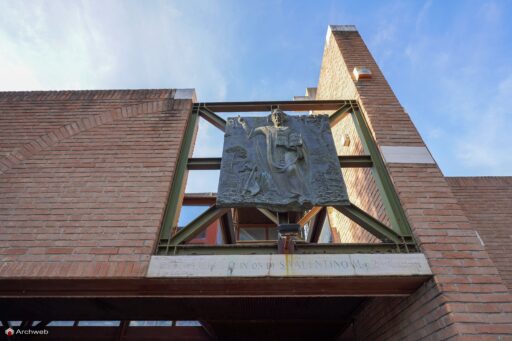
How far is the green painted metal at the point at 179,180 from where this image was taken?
3.80 m

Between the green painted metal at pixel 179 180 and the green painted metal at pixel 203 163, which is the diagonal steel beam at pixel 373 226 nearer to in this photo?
the green painted metal at pixel 203 163

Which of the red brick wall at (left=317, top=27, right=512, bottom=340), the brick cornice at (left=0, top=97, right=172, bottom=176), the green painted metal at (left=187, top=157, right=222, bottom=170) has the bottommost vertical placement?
the red brick wall at (left=317, top=27, right=512, bottom=340)

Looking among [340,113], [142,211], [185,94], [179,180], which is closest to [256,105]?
[185,94]

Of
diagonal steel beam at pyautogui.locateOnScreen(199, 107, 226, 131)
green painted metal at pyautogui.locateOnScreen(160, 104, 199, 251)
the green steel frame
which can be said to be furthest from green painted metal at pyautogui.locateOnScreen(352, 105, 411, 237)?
green painted metal at pyautogui.locateOnScreen(160, 104, 199, 251)

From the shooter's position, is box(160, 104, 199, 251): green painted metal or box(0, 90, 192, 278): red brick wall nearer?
box(0, 90, 192, 278): red brick wall

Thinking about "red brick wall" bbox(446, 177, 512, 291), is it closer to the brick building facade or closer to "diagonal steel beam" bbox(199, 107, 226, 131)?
the brick building facade

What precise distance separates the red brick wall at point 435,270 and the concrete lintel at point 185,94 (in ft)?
9.81

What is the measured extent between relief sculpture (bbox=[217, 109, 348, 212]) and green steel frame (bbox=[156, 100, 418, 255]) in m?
0.29

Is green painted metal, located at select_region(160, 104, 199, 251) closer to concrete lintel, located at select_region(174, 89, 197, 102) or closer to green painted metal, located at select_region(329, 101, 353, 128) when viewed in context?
concrete lintel, located at select_region(174, 89, 197, 102)

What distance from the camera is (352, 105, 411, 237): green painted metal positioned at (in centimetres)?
364

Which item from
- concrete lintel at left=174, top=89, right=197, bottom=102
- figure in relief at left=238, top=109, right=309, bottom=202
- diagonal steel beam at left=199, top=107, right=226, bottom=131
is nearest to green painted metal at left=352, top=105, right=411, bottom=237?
figure in relief at left=238, top=109, right=309, bottom=202

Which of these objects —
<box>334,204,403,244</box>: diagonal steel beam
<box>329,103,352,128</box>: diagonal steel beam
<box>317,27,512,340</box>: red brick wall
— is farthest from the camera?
<box>329,103,352,128</box>: diagonal steel beam

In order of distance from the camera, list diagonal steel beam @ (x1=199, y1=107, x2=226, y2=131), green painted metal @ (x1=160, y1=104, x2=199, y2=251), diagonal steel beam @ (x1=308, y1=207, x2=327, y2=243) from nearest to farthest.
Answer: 1. green painted metal @ (x1=160, y1=104, x2=199, y2=251)
2. diagonal steel beam @ (x1=199, y1=107, x2=226, y2=131)
3. diagonal steel beam @ (x1=308, y1=207, x2=327, y2=243)

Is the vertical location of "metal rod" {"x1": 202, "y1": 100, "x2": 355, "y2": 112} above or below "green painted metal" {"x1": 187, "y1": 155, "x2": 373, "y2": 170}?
above
